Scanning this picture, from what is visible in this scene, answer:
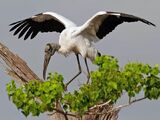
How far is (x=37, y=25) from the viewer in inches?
616

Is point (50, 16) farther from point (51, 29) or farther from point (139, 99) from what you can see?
point (139, 99)

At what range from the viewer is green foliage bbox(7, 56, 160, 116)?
10.1 metres

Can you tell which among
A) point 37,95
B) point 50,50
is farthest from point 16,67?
point 37,95

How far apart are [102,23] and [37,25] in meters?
1.92

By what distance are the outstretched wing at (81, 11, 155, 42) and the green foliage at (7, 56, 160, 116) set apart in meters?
3.02

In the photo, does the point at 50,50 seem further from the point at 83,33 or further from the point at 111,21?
the point at 111,21

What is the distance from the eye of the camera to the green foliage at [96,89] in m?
10.1

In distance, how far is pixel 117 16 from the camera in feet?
44.3

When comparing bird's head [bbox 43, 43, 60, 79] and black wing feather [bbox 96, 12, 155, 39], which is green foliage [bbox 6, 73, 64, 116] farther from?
bird's head [bbox 43, 43, 60, 79]

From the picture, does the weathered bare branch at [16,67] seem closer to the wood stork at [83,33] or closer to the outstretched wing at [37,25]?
the wood stork at [83,33]

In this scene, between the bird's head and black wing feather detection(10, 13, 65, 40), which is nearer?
the bird's head

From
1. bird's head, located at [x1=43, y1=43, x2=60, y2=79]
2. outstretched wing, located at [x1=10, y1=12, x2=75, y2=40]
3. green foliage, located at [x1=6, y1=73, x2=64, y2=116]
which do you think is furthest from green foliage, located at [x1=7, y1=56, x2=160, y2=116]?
outstretched wing, located at [x1=10, y1=12, x2=75, y2=40]

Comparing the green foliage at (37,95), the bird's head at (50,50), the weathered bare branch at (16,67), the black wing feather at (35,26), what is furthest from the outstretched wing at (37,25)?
the green foliage at (37,95)

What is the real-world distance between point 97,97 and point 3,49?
3091 mm
